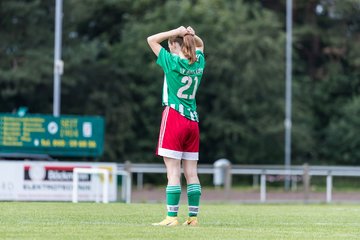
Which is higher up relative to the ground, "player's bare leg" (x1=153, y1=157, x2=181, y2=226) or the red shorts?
the red shorts

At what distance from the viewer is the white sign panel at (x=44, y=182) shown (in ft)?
81.7

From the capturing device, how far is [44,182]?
25.4 metres

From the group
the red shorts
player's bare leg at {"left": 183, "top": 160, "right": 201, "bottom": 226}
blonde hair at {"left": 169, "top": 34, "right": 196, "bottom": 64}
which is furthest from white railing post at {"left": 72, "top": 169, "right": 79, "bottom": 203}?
blonde hair at {"left": 169, "top": 34, "right": 196, "bottom": 64}

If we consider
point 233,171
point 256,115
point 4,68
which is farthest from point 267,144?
point 233,171

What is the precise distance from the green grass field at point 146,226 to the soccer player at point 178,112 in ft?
1.35

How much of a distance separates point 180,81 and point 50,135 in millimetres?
15853

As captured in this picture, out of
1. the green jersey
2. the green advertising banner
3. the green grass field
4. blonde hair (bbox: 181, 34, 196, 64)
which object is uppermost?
blonde hair (bbox: 181, 34, 196, 64)

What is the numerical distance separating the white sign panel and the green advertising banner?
198 cm

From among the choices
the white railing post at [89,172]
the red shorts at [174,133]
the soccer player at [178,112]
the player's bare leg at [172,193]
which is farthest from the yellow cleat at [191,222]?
the white railing post at [89,172]

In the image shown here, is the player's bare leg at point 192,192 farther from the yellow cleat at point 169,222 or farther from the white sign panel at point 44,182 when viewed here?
the white sign panel at point 44,182

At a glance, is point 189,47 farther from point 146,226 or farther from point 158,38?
point 146,226

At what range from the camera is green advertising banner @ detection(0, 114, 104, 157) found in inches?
1092

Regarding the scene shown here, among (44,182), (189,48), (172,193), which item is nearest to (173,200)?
(172,193)

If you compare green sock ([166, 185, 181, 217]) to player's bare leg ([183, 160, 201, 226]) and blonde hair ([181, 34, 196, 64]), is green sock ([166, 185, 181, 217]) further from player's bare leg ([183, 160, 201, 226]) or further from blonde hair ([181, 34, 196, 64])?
blonde hair ([181, 34, 196, 64])
